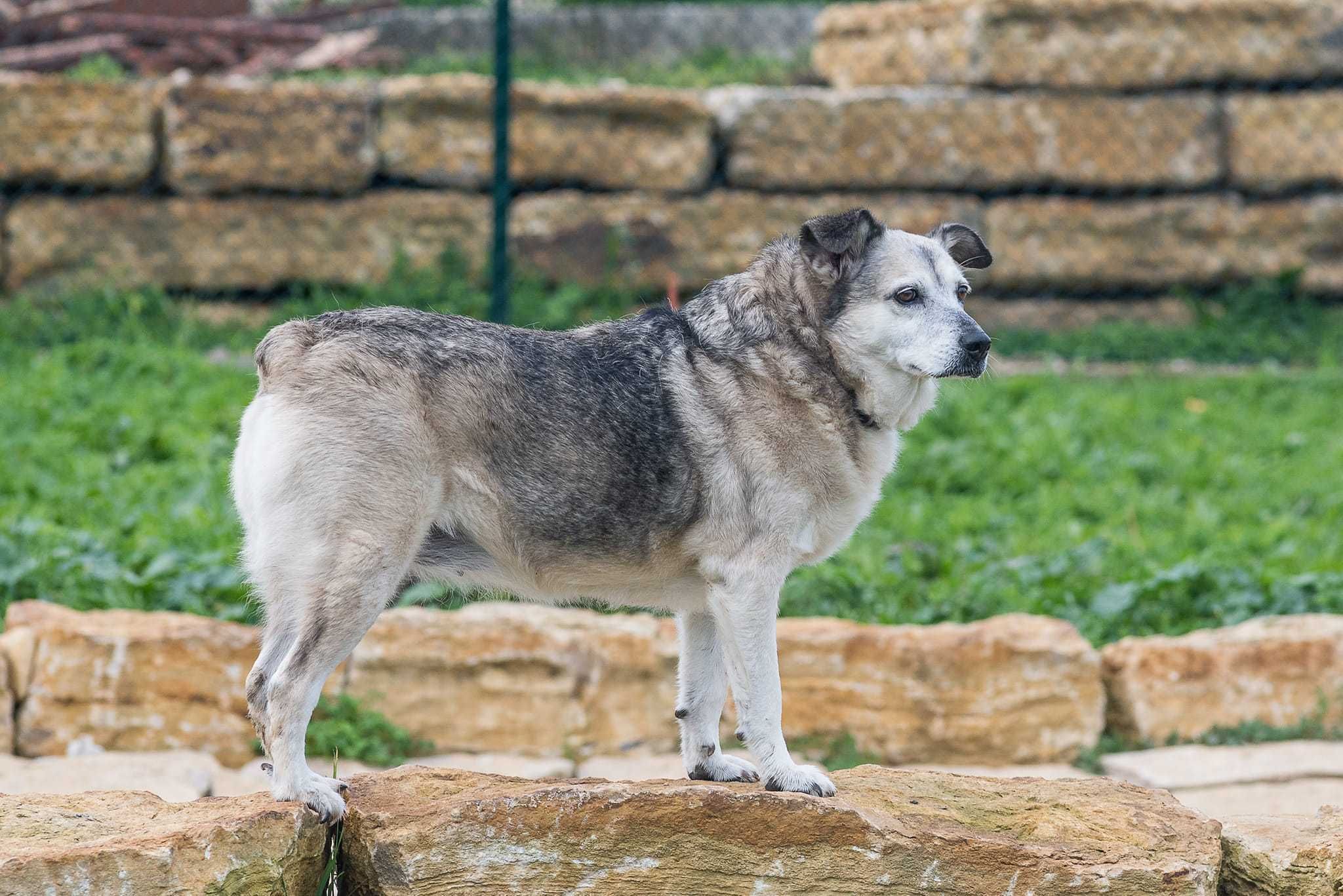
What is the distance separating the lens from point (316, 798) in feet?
11.8

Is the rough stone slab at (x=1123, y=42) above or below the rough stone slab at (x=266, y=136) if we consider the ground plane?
above

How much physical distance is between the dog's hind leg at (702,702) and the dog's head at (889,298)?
863mm

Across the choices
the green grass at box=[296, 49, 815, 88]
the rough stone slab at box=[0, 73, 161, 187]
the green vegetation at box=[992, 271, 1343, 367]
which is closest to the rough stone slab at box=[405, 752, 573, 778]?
the rough stone slab at box=[0, 73, 161, 187]

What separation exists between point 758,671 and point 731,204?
586 centimetres

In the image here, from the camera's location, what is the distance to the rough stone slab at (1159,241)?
955 centimetres

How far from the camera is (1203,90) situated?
383 inches

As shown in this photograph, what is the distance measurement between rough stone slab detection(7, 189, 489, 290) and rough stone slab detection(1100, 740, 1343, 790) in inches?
199

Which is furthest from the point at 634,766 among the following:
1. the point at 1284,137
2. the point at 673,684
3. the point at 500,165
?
the point at 1284,137

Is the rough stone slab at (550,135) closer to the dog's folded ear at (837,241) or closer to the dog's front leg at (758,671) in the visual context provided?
the dog's folded ear at (837,241)

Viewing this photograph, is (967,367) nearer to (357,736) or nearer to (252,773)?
(357,736)

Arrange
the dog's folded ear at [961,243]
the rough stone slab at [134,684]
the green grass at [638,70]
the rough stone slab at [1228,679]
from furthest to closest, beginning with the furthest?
the green grass at [638,70], the rough stone slab at [1228,679], the rough stone slab at [134,684], the dog's folded ear at [961,243]

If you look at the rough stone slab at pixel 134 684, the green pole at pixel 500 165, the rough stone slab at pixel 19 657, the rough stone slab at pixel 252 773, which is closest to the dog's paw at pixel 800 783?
the rough stone slab at pixel 252 773

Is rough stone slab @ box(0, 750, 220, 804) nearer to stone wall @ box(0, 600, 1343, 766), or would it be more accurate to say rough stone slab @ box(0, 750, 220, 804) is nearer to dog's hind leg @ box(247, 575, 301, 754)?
stone wall @ box(0, 600, 1343, 766)

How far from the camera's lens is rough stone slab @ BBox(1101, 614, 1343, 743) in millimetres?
5871
